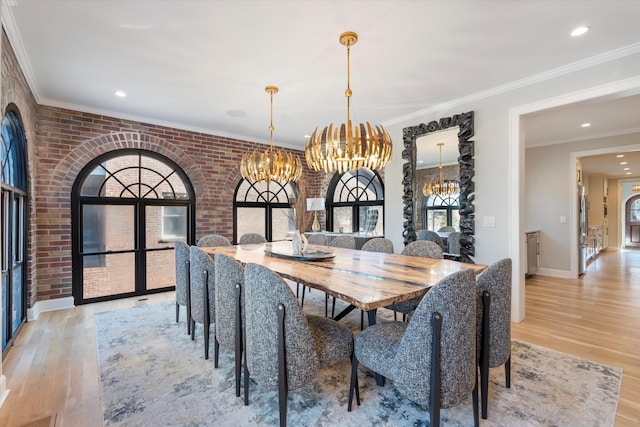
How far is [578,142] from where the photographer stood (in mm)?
5184

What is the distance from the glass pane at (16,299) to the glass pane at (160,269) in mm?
1399

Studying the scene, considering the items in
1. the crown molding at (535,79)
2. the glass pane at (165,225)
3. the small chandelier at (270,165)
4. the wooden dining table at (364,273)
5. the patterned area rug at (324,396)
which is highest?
the crown molding at (535,79)

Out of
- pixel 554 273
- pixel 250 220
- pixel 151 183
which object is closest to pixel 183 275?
pixel 151 183

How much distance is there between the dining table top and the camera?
151 centimetres

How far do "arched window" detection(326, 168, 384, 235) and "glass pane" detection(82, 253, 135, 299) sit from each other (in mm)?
3577

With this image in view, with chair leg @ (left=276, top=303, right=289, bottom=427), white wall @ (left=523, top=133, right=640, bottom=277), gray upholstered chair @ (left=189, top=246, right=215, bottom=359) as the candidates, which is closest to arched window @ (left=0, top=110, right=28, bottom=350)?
gray upholstered chair @ (left=189, top=246, right=215, bottom=359)

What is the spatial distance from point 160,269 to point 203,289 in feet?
8.30

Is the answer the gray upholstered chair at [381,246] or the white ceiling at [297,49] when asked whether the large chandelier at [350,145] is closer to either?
the white ceiling at [297,49]

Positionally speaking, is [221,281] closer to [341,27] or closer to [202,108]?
[341,27]

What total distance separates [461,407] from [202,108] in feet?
13.3

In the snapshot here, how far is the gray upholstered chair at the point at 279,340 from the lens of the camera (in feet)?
4.87

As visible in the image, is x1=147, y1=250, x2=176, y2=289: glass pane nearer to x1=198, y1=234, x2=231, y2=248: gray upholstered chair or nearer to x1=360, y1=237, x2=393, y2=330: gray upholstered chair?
x1=198, y1=234, x2=231, y2=248: gray upholstered chair

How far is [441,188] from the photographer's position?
3.83 metres

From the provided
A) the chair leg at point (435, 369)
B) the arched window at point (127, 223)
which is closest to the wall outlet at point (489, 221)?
the chair leg at point (435, 369)
